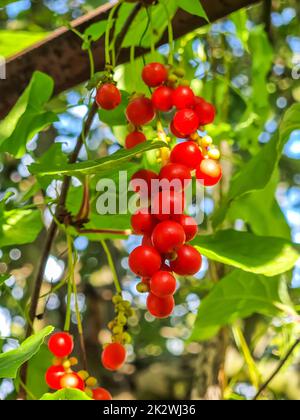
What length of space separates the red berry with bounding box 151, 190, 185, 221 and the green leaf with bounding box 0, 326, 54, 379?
133mm

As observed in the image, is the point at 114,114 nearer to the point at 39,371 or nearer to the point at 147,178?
the point at 147,178

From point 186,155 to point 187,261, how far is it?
9 cm

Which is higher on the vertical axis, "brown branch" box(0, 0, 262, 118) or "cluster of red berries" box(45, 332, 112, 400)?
"brown branch" box(0, 0, 262, 118)

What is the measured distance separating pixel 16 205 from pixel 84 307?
1162 mm

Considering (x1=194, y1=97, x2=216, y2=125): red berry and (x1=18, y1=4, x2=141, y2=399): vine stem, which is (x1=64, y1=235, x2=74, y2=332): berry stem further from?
(x1=194, y1=97, x2=216, y2=125): red berry

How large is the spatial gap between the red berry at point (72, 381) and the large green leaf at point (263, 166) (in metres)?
0.25

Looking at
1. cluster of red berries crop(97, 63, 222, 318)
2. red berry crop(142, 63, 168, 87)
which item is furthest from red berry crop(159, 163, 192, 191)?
red berry crop(142, 63, 168, 87)

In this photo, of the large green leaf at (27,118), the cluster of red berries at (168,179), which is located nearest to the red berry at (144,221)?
the cluster of red berries at (168,179)

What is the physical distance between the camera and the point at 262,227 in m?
1.07

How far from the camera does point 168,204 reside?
61 centimetres

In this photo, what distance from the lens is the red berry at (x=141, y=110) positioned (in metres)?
0.69

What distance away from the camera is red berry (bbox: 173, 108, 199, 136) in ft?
2.21

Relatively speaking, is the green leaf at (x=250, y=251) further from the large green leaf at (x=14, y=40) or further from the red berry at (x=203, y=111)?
the large green leaf at (x=14, y=40)

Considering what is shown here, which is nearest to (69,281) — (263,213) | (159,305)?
(159,305)
